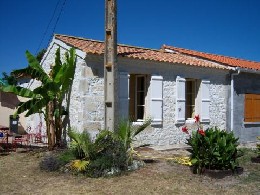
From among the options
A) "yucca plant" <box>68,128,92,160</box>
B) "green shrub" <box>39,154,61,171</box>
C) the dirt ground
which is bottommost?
Answer: the dirt ground

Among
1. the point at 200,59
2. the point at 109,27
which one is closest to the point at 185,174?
the point at 109,27

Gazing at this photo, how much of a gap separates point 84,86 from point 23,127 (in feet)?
19.4

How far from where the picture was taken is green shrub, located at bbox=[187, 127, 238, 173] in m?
7.34

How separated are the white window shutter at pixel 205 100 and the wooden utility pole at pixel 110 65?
546cm

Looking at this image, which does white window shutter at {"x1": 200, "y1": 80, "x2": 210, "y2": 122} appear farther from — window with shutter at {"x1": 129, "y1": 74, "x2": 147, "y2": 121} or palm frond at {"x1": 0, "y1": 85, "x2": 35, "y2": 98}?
palm frond at {"x1": 0, "y1": 85, "x2": 35, "y2": 98}

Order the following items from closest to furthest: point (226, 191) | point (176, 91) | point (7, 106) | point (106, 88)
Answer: point (226, 191)
point (106, 88)
point (176, 91)
point (7, 106)

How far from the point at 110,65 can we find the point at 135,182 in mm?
3170

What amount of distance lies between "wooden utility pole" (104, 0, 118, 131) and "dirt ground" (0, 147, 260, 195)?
156 centimetres

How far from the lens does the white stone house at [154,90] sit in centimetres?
1032

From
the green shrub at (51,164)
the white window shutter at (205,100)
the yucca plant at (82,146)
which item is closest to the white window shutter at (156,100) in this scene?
the white window shutter at (205,100)

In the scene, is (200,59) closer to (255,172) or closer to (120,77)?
(120,77)

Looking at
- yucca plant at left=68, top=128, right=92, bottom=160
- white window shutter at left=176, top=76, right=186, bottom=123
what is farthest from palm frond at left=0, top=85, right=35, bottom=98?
white window shutter at left=176, top=76, right=186, bottom=123

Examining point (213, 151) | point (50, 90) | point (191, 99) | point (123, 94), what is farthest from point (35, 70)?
point (191, 99)

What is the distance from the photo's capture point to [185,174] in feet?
24.6
